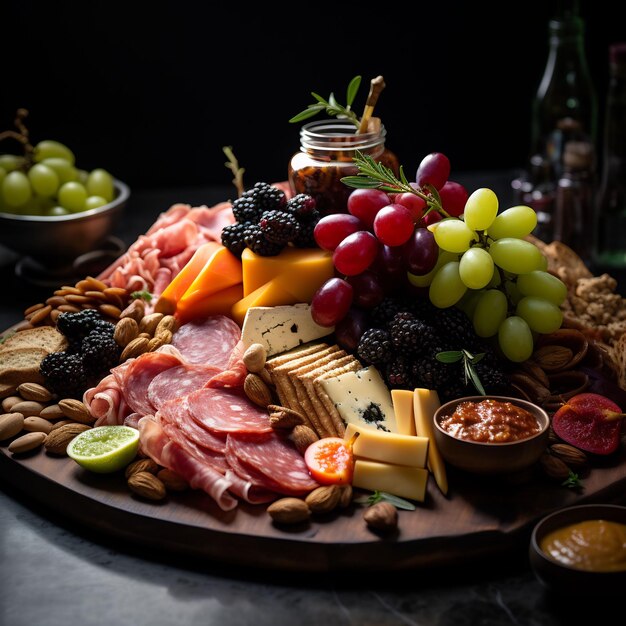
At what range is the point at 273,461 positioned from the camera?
5.45 feet

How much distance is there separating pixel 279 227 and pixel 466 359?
20.0 inches

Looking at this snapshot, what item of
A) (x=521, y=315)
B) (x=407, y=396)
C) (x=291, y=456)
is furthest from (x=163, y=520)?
(x=521, y=315)

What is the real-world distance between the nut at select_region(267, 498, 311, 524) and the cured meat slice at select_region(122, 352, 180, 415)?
0.41 metres

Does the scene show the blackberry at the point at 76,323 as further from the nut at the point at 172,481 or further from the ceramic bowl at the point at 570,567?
the ceramic bowl at the point at 570,567

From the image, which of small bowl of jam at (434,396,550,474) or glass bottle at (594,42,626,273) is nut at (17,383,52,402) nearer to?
small bowl of jam at (434,396,550,474)

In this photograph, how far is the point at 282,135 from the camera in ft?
11.1

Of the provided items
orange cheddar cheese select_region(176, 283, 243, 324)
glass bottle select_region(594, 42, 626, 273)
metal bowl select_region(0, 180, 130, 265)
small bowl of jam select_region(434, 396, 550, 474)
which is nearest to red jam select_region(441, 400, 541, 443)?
small bowl of jam select_region(434, 396, 550, 474)

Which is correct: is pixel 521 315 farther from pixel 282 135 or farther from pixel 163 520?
pixel 282 135

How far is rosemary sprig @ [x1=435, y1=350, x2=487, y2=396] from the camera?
1747mm

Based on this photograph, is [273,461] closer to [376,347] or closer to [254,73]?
[376,347]

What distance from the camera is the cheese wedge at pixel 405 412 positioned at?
1.73 m

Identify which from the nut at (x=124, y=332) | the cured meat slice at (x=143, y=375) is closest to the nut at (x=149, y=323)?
the nut at (x=124, y=332)

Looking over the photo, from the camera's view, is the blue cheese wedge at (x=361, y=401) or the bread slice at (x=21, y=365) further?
the bread slice at (x=21, y=365)

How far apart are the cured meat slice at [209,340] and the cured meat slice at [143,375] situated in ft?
0.29
